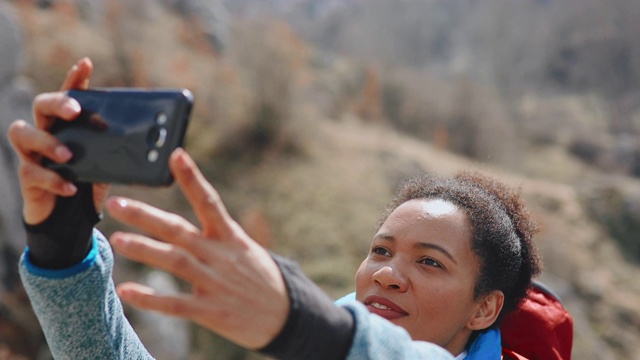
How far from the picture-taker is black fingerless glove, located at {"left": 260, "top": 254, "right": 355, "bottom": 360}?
0.75 m

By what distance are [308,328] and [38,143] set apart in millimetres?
449

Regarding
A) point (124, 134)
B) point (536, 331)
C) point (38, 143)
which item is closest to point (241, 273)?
point (124, 134)

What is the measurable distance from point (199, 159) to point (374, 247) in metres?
9.29

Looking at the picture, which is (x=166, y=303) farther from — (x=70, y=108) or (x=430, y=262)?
(x=430, y=262)

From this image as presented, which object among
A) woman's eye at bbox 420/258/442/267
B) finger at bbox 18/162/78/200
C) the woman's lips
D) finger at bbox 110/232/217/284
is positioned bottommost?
finger at bbox 18/162/78/200

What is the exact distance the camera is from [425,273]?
4.41 feet

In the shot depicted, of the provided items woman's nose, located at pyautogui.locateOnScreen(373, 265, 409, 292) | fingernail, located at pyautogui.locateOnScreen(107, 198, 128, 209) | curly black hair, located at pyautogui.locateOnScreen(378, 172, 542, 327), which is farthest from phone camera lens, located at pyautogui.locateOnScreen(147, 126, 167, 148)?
curly black hair, located at pyautogui.locateOnScreen(378, 172, 542, 327)

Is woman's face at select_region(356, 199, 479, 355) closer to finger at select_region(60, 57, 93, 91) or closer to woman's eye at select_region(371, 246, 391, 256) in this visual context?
woman's eye at select_region(371, 246, 391, 256)

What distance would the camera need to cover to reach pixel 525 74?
118 ft

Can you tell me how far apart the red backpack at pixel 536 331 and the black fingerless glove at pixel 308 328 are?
818 mm

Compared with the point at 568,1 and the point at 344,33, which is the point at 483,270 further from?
the point at 568,1

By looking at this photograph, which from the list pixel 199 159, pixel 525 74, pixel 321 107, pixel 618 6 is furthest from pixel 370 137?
pixel 618 6

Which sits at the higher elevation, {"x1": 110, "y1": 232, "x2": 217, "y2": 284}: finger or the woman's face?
the woman's face

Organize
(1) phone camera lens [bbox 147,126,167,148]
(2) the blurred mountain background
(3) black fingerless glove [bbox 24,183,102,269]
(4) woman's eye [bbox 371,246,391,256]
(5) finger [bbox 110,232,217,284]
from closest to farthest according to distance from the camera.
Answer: (5) finger [bbox 110,232,217,284] → (1) phone camera lens [bbox 147,126,167,148] → (3) black fingerless glove [bbox 24,183,102,269] → (4) woman's eye [bbox 371,246,391,256] → (2) the blurred mountain background
